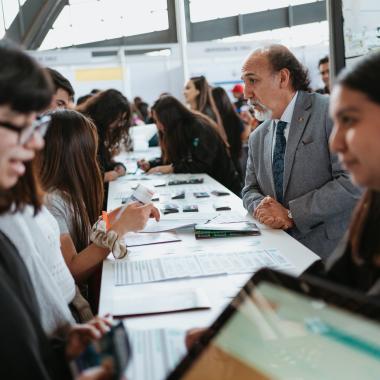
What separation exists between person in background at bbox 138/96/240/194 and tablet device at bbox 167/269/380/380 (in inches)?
127

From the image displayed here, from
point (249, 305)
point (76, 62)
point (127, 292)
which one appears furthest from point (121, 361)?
point (76, 62)

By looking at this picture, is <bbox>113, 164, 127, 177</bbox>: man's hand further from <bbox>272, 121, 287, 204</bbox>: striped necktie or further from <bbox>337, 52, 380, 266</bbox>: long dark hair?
<bbox>337, 52, 380, 266</bbox>: long dark hair

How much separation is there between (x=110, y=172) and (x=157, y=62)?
6.65 metres

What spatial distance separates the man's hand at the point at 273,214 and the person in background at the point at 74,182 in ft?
1.70

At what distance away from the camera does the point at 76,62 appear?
8.00 meters

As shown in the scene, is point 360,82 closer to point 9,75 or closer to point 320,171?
point 9,75

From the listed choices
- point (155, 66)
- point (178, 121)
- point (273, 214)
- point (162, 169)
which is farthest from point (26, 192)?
point (155, 66)

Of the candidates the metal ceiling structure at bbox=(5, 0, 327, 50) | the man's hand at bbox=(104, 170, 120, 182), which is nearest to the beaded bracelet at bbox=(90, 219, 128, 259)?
the man's hand at bbox=(104, 170, 120, 182)

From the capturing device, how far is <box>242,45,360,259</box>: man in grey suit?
212cm

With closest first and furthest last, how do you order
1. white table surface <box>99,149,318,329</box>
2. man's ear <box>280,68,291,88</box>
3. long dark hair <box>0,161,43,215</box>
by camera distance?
long dark hair <box>0,161,43,215</box> < white table surface <box>99,149,318,329</box> < man's ear <box>280,68,291,88</box>

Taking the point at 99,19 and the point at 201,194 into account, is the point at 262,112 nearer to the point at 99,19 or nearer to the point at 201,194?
the point at 201,194

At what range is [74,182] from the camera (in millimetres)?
1927

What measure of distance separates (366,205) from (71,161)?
120cm

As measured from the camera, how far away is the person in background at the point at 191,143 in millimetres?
4004
